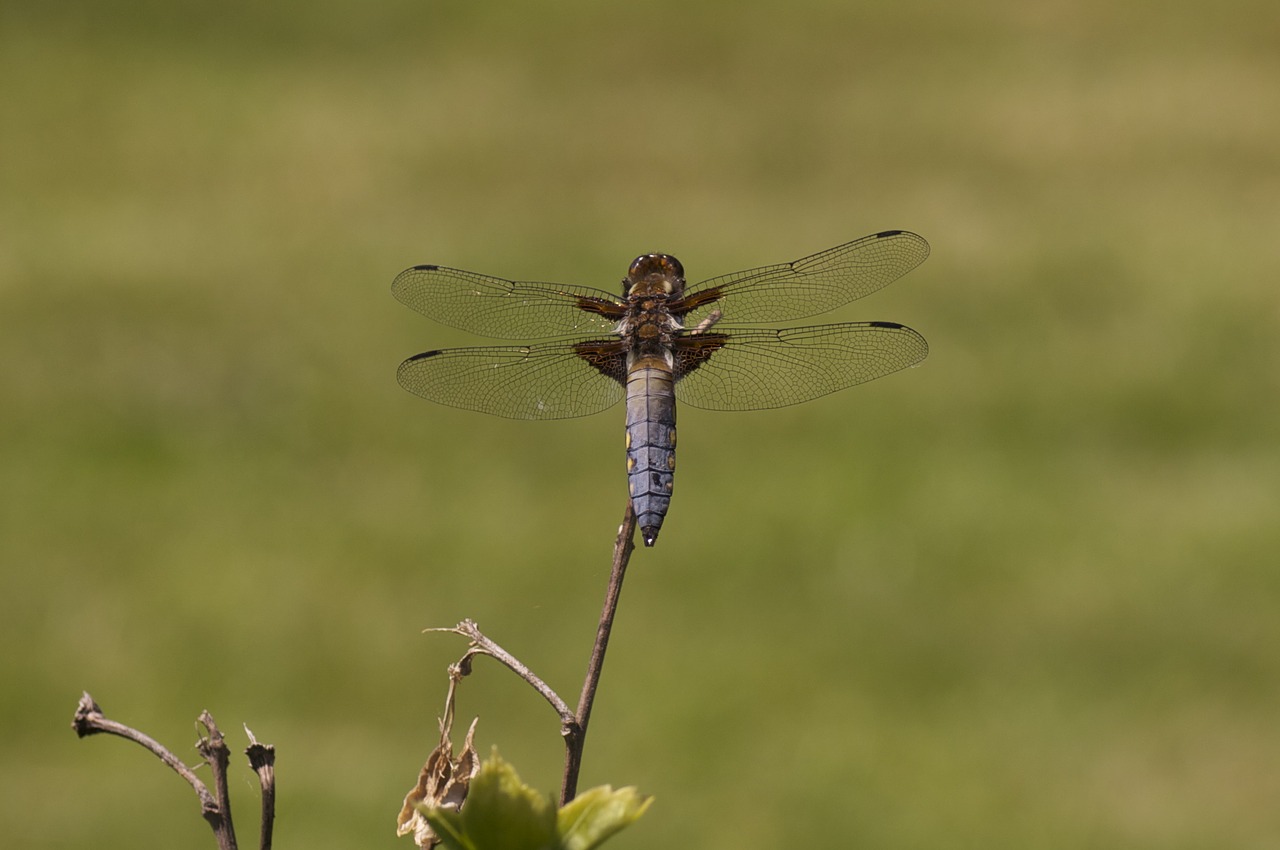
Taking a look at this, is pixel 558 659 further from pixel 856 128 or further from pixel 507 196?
pixel 856 128

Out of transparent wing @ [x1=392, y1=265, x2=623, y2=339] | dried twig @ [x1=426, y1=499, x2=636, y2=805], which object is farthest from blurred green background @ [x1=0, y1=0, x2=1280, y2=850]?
dried twig @ [x1=426, y1=499, x2=636, y2=805]

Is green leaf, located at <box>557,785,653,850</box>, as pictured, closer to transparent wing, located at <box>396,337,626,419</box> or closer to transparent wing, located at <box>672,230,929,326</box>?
transparent wing, located at <box>396,337,626,419</box>

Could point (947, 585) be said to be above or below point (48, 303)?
below

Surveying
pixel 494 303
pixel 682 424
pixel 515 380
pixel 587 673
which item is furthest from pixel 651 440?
pixel 682 424

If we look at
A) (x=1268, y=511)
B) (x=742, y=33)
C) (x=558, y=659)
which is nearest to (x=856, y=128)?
(x=742, y=33)

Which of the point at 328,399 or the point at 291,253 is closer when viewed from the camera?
the point at 328,399

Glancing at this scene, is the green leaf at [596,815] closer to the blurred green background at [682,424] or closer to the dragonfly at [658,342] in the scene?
the dragonfly at [658,342]

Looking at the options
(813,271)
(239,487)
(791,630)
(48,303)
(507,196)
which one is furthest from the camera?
(507,196)
